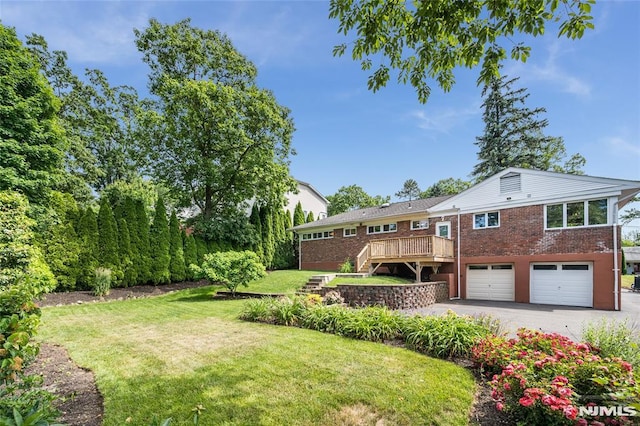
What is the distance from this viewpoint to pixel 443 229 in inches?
647

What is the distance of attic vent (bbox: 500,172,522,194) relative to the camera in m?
14.2

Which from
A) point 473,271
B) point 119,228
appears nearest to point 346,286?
point 473,271

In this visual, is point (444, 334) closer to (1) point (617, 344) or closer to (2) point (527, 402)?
(1) point (617, 344)

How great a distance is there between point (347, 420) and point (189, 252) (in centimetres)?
1616

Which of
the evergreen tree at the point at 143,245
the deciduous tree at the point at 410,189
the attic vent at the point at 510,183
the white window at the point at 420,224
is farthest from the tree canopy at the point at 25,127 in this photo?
the deciduous tree at the point at 410,189

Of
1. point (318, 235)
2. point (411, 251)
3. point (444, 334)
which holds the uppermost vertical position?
point (318, 235)

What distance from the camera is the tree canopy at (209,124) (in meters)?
18.4

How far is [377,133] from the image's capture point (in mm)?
14289

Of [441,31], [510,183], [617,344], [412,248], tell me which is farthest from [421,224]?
[441,31]

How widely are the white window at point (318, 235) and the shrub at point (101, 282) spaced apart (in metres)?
13.1

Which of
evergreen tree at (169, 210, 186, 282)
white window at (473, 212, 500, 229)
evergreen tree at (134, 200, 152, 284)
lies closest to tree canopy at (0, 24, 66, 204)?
evergreen tree at (134, 200, 152, 284)

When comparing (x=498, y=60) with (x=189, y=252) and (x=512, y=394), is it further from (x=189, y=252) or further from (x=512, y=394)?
(x=189, y=252)

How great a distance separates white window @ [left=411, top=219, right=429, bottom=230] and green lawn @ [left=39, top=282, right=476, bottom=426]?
11.9 meters

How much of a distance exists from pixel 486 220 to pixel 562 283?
3.94 metres
